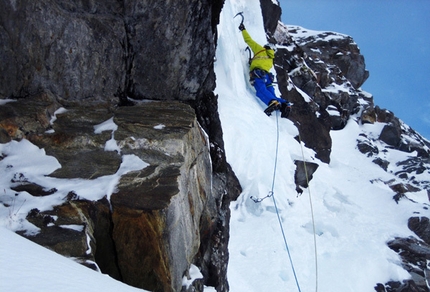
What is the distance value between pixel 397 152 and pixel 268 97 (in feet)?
46.6

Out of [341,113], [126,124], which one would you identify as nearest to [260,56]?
[126,124]

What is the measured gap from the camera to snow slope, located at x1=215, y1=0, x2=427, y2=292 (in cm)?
727

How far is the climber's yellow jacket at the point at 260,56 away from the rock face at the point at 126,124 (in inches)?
137

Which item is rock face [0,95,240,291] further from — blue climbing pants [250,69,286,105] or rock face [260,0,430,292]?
rock face [260,0,430,292]

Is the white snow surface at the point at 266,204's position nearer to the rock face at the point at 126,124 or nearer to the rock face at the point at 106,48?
the rock face at the point at 126,124

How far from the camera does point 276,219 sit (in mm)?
8320

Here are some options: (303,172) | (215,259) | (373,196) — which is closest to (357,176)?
(373,196)

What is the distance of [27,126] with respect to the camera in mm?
4145

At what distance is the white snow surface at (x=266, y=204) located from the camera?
12.4 ft

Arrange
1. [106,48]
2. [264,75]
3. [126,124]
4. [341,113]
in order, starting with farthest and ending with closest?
[341,113] → [264,75] → [106,48] → [126,124]

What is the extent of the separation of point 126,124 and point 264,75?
18.9 ft

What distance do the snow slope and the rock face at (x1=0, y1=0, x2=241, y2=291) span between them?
2.11 metres

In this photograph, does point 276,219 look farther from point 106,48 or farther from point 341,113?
point 341,113

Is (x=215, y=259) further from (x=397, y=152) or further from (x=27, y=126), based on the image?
(x=397, y=152)
